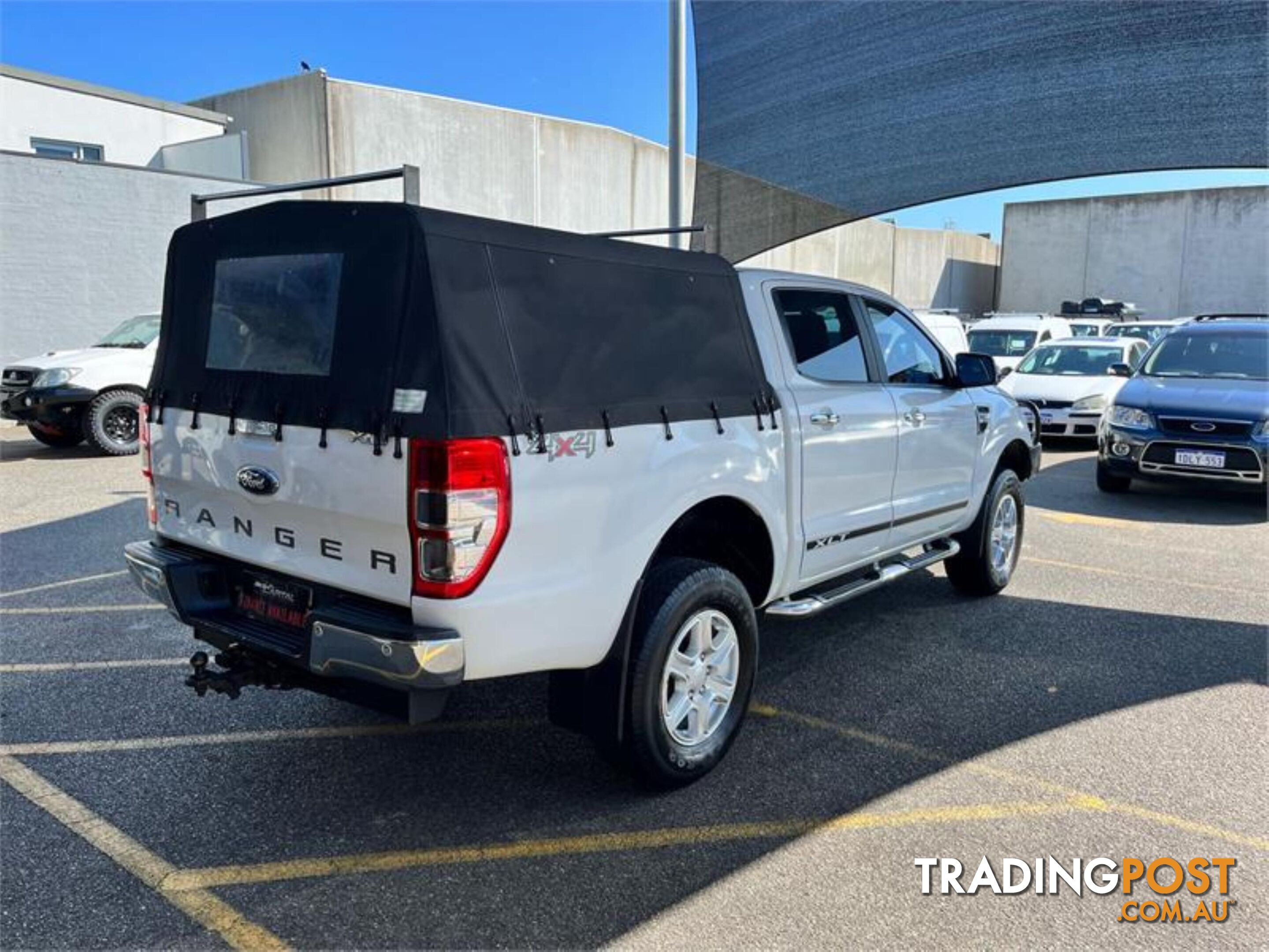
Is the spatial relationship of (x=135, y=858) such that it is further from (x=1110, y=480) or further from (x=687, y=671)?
(x=1110, y=480)

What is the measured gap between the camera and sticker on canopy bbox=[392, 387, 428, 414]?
2.69 meters

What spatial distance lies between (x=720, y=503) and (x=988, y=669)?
1.96 m

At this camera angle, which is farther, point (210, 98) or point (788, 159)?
point (210, 98)

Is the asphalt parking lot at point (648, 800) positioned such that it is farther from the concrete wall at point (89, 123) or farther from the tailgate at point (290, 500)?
the concrete wall at point (89, 123)

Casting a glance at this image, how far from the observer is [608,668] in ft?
10.5

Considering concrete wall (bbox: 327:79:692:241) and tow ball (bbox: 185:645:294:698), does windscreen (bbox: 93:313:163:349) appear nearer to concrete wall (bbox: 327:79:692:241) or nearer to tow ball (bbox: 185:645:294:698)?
concrete wall (bbox: 327:79:692:241)

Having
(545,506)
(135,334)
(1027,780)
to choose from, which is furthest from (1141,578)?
(135,334)

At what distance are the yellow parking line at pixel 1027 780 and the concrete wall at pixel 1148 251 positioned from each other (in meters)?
40.0

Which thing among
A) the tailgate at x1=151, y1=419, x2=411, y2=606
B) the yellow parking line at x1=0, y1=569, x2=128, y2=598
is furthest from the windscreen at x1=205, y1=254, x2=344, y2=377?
the yellow parking line at x1=0, y1=569, x2=128, y2=598

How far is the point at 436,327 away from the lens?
2.71 metres

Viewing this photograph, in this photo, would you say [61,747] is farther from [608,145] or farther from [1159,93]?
[608,145]

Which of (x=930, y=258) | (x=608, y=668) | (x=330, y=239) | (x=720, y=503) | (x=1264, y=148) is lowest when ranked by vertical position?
(x=608, y=668)

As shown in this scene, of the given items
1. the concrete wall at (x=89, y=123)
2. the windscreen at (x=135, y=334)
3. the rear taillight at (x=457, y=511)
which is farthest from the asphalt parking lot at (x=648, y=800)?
the concrete wall at (x=89, y=123)

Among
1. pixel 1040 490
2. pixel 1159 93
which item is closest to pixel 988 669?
pixel 1159 93
